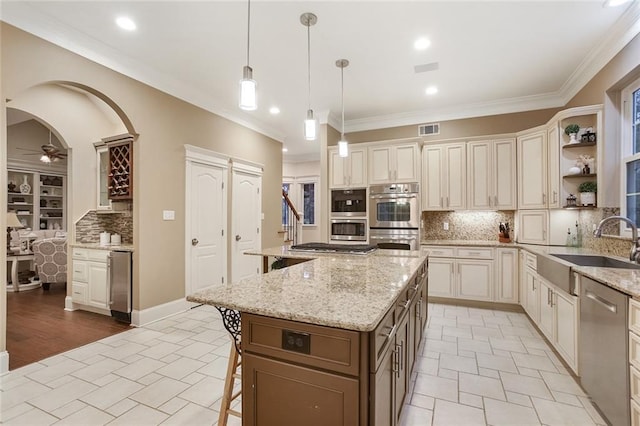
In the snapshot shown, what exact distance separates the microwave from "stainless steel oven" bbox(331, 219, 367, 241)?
11 centimetres

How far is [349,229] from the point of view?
481 centimetres

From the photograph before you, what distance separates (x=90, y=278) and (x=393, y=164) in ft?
15.0

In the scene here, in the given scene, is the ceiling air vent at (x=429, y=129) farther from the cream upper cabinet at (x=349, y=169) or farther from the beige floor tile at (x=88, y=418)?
the beige floor tile at (x=88, y=418)

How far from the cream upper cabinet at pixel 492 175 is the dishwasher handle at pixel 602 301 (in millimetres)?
2477

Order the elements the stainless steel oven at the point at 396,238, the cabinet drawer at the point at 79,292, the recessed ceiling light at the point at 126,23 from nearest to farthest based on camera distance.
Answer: the recessed ceiling light at the point at 126,23, the cabinet drawer at the point at 79,292, the stainless steel oven at the point at 396,238

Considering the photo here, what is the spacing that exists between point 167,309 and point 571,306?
4212 mm

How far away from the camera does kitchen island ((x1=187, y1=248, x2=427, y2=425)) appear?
1081mm

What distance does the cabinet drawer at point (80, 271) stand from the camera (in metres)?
3.92

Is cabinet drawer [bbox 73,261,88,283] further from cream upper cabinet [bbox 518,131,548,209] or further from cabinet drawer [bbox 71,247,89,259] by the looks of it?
cream upper cabinet [bbox 518,131,548,209]

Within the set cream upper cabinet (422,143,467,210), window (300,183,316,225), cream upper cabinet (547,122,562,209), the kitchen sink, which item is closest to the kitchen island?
the kitchen sink

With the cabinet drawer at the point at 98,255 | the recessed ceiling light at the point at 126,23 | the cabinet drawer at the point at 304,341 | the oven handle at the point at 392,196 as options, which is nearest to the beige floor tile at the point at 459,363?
the cabinet drawer at the point at 304,341

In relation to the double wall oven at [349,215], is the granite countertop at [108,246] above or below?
below

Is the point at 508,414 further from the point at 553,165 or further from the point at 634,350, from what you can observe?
the point at 553,165

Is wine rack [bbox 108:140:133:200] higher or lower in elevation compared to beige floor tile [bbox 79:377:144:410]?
higher
